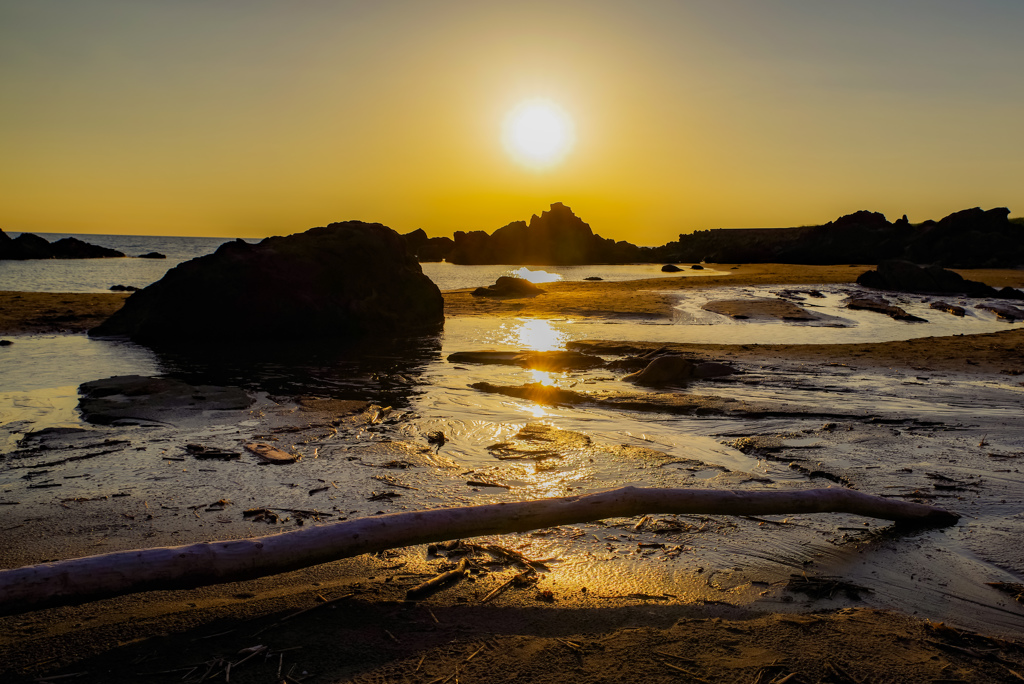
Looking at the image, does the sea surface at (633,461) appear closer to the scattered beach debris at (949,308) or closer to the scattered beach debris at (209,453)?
the scattered beach debris at (209,453)

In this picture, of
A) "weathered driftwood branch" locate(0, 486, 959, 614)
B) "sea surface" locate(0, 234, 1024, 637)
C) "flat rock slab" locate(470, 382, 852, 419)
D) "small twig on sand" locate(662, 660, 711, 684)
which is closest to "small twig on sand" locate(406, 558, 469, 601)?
"weathered driftwood branch" locate(0, 486, 959, 614)

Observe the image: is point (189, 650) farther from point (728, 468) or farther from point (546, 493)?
point (728, 468)

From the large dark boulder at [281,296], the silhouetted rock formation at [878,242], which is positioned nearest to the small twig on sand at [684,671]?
the large dark boulder at [281,296]

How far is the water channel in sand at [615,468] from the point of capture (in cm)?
387

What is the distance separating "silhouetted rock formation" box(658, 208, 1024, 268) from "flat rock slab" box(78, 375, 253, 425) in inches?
2153

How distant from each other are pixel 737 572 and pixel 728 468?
2122 millimetres

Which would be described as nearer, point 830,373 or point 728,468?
point 728,468

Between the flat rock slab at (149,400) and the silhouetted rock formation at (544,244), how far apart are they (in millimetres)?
82464

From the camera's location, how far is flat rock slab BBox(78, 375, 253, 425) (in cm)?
740

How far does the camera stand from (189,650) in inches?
111

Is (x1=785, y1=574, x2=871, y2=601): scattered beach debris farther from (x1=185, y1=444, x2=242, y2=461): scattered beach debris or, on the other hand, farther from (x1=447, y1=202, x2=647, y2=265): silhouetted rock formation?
(x1=447, y1=202, x2=647, y2=265): silhouetted rock formation

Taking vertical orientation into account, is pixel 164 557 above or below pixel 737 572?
above

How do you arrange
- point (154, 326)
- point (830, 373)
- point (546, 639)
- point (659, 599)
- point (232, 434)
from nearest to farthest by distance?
point (546, 639), point (659, 599), point (232, 434), point (830, 373), point (154, 326)

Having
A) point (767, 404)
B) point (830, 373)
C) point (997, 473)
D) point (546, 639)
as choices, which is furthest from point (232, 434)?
point (830, 373)
